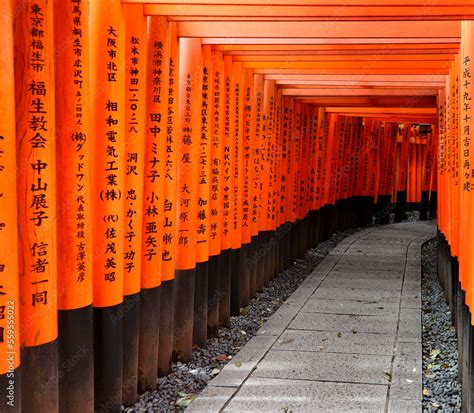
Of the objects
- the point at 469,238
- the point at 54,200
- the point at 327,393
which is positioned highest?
the point at 54,200

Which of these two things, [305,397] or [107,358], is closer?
[107,358]

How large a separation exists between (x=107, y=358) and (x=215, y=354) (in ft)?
8.04

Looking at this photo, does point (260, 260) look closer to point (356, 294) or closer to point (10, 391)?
point (356, 294)

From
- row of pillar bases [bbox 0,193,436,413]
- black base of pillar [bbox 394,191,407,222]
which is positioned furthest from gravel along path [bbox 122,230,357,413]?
black base of pillar [bbox 394,191,407,222]

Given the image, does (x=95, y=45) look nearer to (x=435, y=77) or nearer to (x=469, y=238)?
(x=469, y=238)

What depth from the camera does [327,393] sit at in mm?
6082

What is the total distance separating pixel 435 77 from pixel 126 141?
19.6 feet

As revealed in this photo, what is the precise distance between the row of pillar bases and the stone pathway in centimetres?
57

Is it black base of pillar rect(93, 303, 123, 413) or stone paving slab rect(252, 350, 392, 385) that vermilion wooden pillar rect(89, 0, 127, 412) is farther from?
stone paving slab rect(252, 350, 392, 385)

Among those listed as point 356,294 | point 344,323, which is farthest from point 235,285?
point 356,294

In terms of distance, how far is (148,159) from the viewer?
6133mm

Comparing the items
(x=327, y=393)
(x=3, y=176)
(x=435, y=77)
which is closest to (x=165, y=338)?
(x=327, y=393)

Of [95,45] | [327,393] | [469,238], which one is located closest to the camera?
[95,45]

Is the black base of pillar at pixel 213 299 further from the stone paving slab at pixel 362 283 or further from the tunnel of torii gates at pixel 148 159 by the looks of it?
the stone paving slab at pixel 362 283
